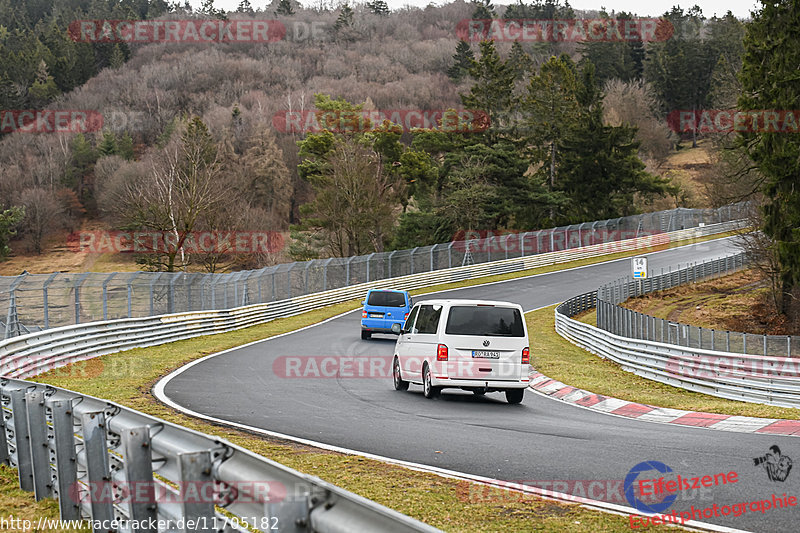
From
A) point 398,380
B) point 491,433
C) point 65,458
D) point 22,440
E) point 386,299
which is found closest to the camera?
point 65,458

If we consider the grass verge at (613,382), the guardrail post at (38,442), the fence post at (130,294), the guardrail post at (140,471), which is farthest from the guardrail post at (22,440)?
the fence post at (130,294)

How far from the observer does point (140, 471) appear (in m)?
5.20

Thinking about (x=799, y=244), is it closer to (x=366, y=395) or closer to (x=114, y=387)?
(x=366, y=395)

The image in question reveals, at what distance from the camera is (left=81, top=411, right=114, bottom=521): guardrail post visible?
236 inches

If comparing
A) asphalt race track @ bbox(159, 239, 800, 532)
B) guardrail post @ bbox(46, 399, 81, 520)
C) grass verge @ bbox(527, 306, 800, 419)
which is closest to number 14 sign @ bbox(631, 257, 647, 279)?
grass verge @ bbox(527, 306, 800, 419)

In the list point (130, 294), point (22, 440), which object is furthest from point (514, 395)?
point (130, 294)

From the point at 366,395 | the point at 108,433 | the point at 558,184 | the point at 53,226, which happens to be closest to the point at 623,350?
the point at 366,395

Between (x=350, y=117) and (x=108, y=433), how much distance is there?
76.2 meters

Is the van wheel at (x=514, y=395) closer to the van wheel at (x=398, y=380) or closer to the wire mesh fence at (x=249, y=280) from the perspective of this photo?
the van wheel at (x=398, y=380)

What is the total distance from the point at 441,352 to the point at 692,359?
815cm

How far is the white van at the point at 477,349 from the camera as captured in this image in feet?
53.0

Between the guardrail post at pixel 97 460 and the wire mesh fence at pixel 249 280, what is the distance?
1502 cm

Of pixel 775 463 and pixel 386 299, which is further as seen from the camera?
pixel 386 299

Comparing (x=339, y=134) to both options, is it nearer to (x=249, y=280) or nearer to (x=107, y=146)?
(x=249, y=280)
